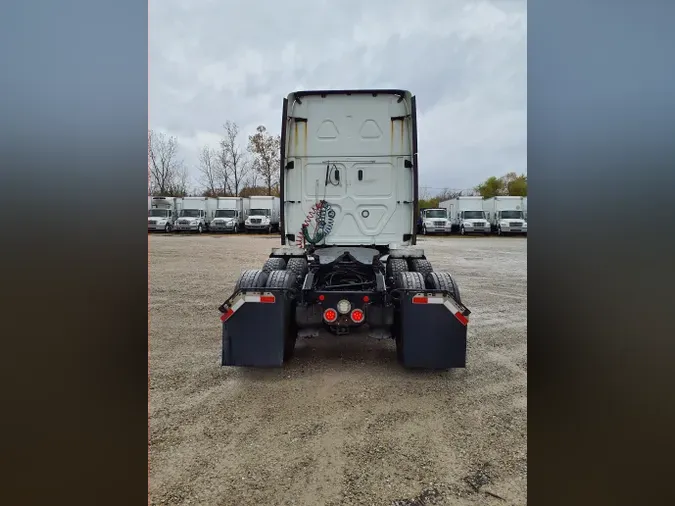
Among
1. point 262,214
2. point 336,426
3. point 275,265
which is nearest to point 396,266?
point 275,265

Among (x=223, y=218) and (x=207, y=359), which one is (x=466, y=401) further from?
(x=223, y=218)

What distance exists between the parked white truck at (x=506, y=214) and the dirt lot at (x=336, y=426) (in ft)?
72.3

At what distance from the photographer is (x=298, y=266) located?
4.93 m

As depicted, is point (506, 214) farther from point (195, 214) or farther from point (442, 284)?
point (442, 284)

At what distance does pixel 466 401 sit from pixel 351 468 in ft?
4.72

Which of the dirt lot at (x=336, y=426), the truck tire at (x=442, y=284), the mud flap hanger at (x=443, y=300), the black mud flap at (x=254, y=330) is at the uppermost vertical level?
the truck tire at (x=442, y=284)

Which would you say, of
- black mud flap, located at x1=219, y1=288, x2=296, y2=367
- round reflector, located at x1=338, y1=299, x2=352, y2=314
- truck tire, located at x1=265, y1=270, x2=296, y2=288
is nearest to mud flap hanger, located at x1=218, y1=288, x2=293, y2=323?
black mud flap, located at x1=219, y1=288, x2=296, y2=367

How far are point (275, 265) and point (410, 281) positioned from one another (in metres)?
1.90

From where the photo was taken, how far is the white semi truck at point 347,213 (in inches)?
162

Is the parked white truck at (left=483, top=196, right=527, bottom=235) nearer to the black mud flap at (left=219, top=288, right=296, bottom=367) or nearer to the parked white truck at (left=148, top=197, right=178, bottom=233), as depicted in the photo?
the parked white truck at (left=148, top=197, right=178, bottom=233)

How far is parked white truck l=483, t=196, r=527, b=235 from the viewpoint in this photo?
24.9 m

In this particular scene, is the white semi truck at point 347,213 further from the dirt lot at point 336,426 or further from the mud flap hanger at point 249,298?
the dirt lot at point 336,426

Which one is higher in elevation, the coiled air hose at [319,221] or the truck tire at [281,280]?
the coiled air hose at [319,221]

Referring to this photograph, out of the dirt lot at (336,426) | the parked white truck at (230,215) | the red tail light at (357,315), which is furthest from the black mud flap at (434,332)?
the parked white truck at (230,215)
